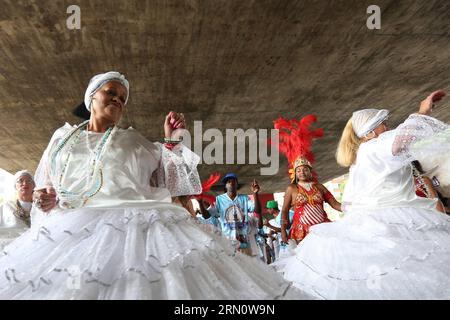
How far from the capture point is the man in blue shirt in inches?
307

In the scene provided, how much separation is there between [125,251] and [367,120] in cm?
292

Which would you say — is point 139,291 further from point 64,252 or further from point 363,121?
point 363,121

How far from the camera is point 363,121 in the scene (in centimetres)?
428

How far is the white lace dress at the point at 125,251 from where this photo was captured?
1.93 meters

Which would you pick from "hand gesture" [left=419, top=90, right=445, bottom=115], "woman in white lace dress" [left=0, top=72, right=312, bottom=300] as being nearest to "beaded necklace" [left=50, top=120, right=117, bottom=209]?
"woman in white lace dress" [left=0, top=72, right=312, bottom=300]

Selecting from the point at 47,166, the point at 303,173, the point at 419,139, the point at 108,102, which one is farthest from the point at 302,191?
the point at 47,166

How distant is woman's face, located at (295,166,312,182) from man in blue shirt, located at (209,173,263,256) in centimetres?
161

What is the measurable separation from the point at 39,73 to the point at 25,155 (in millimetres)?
6749

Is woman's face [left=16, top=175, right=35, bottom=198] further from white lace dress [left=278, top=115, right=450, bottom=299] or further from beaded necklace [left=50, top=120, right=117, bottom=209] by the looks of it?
white lace dress [left=278, top=115, right=450, bottom=299]

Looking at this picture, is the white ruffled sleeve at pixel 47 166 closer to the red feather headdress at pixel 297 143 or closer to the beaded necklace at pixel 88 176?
the beaded necklace at pixel 88 176

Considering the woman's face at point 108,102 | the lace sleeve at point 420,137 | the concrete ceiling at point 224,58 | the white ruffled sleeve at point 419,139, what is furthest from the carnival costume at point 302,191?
the woman's face at point 108,102

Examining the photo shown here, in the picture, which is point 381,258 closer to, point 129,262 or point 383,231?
point 383,231

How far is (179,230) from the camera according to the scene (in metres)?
2.37
